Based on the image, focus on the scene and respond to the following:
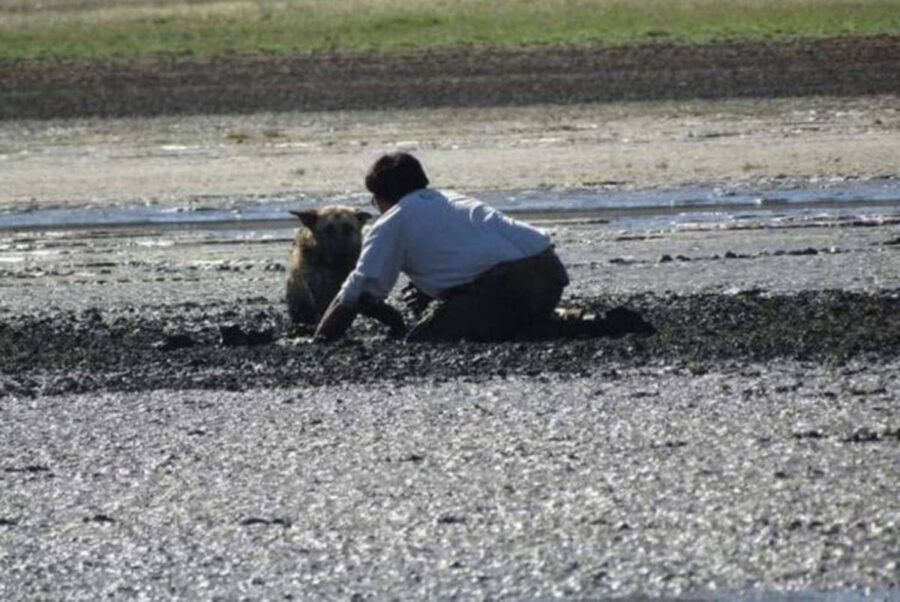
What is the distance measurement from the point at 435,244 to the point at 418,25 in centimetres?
3321

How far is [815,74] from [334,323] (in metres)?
20.7

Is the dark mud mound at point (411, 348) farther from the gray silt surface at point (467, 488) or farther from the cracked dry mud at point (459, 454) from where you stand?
the gray silt surface at point (467, 488)

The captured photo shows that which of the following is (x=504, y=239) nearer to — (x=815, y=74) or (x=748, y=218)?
(x=748, y=218)

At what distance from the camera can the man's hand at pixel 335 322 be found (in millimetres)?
12258

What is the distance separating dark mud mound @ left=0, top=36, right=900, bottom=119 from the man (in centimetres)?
1822

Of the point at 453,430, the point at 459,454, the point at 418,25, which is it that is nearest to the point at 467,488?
the point at 459,454

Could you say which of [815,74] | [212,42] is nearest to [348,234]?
[815,74]

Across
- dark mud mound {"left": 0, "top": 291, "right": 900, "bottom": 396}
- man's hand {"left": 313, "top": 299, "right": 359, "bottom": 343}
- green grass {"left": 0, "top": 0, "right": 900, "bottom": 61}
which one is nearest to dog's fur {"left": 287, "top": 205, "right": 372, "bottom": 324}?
dark mud mound {"left": 0, "top": 291, "right": 900, "bottom": 396}

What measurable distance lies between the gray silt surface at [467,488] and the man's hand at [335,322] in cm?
126

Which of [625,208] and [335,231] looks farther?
[625,208]

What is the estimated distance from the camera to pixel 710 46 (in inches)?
1444

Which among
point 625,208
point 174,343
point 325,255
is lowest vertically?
point 625,208

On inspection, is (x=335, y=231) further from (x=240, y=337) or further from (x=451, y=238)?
(x=451, y=238)

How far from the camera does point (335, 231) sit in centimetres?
1316
